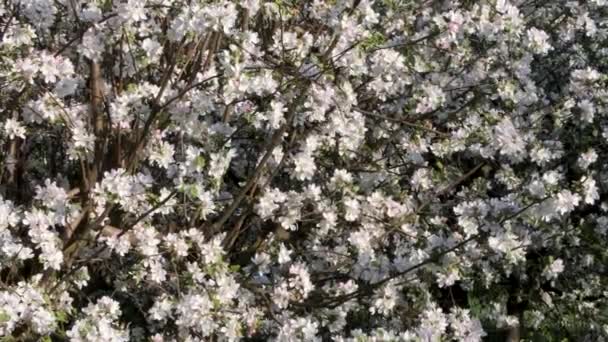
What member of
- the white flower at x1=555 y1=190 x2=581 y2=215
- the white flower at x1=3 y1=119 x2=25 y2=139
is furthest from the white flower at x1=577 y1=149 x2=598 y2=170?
the white flower at x1=3 y1=119 x2=25 y2=139

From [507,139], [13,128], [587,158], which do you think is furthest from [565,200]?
[13,128]

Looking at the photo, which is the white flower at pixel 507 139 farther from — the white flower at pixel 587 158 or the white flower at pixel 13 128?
the white flower at pixel 13 128

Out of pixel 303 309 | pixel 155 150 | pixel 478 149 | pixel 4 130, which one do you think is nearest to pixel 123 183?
pixel 155 150

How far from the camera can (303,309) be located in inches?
151

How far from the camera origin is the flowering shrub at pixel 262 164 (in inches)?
131

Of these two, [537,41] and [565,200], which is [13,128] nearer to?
[565,200]

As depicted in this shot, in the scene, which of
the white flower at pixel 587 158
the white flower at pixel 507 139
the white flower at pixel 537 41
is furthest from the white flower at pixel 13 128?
the white flower at pixel 587 158

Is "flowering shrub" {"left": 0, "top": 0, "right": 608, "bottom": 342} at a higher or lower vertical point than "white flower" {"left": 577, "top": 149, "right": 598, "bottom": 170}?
lower

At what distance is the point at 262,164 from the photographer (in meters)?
3.69

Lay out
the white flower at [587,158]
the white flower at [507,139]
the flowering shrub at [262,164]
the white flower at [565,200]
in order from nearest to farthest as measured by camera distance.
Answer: the flowering shrub at [262,164], the white flower at [565,200], the white flower at [507,139], the white flower at [587,158]

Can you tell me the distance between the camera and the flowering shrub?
3316 mm

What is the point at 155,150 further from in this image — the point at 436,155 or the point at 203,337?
the point at 436,155

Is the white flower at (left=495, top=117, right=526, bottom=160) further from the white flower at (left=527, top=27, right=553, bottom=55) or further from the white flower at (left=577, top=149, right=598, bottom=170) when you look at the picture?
the white flower at (left=577, top=149, right=598, bottom=170)

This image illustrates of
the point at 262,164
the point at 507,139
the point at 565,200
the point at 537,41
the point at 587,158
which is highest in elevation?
the point at 537,41
